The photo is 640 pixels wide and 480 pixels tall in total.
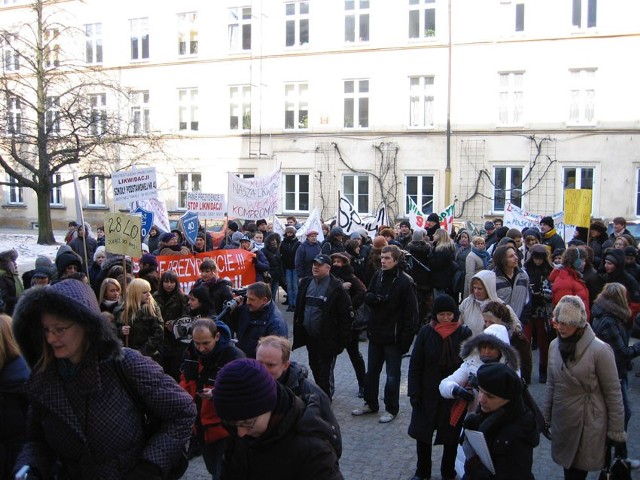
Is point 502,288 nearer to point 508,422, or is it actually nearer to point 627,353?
point 627,353

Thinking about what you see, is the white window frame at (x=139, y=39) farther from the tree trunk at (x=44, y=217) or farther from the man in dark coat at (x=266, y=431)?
the man in dark coat at (x=266, y=431)

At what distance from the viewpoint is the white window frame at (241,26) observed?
104ft

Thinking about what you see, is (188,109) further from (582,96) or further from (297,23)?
(582,96)

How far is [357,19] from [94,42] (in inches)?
589

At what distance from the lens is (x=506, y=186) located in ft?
91.1

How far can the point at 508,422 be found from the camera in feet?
12.2

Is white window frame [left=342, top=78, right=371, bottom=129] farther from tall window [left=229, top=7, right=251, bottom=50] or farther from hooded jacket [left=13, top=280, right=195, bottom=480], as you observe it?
hooded jacket [left=13, top=280, right=195, bottom=480]

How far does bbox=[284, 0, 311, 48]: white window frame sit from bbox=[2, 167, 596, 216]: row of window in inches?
249

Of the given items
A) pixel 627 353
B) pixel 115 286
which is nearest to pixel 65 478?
pixel 115 286

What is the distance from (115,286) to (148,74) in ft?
94.7

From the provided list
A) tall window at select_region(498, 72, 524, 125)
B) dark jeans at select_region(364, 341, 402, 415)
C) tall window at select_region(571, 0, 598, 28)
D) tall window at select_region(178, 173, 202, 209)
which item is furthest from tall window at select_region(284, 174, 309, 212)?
dark jeans at select_region(364, 341, 402, 415)

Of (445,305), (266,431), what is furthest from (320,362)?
(266,431)

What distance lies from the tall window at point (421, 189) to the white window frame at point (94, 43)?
18307 mm

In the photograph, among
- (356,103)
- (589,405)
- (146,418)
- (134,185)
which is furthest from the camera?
(356,103)
